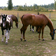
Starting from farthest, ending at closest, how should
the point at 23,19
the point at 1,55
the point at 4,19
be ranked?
1. the point at 23,19
2. the point at 4,19
3. the point at 1,55

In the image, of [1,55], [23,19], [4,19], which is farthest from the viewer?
[23,19]

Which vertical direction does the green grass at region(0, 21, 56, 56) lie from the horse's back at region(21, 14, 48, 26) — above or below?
below

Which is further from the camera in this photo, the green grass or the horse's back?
the horse's back

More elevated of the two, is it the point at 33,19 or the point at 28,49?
the point at 33,19

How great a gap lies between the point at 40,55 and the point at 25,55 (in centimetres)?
62

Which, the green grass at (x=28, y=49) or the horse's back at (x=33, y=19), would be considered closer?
the green grass at (x=28, y=49)

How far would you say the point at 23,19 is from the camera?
18.2 feet

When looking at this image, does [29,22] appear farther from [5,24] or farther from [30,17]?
[5,24]

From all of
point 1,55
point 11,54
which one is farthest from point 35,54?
point 1,55

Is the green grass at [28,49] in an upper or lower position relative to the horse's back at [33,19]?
lower

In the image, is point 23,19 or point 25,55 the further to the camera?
point 23,19

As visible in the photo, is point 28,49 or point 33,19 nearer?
point 28,49

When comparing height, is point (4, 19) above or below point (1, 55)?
above

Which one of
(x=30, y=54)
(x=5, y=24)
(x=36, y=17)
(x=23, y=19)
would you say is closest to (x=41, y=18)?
(x=36, y=17)
